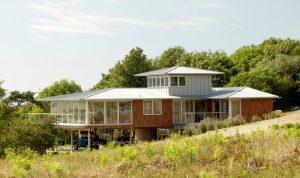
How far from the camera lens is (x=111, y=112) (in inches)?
1909

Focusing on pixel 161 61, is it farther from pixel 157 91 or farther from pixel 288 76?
pixel 157 91

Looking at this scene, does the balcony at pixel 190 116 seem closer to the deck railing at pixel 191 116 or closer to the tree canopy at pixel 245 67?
the deck railing at pixel 191 116

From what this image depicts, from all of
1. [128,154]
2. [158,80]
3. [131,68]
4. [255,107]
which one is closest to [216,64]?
[131,68]

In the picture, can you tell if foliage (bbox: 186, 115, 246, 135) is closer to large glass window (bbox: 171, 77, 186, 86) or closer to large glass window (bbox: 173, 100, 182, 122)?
large glass window (bbox: 173, 100, 182, 122)

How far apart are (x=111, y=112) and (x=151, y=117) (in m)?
3.11

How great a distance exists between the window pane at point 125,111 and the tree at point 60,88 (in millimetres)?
33616

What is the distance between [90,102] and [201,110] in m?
10.0

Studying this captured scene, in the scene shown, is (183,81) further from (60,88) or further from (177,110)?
(60,88)

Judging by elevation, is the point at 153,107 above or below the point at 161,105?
below

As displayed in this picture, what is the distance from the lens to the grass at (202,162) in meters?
Answer: 16.8

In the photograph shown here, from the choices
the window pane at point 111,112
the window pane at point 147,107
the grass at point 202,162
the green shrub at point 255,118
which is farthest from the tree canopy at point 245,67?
the grass at point 202,162

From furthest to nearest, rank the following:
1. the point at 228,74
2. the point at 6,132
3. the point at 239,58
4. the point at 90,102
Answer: the point at 239,58
the point at 228,74
the point at 90,102
the point at 6,132

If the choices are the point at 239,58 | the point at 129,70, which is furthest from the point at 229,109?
the point at 239,58

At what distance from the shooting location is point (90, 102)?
4844 centimetres
